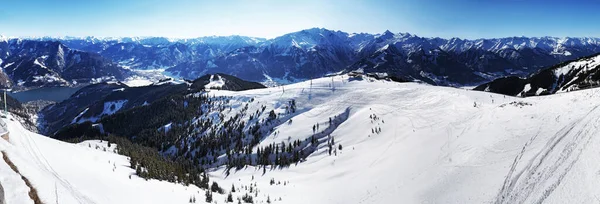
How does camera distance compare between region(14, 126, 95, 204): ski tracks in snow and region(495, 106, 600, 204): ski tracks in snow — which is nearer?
region(14, 126, 95, 204): ski tracks in snow

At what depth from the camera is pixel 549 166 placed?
2659 cm

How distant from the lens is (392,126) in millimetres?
95875

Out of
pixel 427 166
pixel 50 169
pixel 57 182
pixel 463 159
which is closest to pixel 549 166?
pixel 463 159

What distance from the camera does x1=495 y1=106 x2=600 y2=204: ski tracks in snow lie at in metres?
24.3

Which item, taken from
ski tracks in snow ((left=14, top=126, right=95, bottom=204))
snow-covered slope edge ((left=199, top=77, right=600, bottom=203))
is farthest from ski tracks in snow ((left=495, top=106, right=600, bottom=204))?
ski tracks in snow ((left=14, top=126, right=95, bottom=204))

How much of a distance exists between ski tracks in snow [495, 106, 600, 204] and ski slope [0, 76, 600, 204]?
0.11 meters

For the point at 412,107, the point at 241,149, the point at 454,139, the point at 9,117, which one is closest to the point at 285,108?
the point at 241,149

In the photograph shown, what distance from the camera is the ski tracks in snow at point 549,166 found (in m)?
24.3

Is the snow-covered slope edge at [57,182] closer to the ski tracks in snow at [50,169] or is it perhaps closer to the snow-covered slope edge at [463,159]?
the ski tracks in snow at [50,169]

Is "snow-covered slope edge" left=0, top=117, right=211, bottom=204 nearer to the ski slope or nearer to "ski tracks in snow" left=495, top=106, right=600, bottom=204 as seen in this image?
the ski slope

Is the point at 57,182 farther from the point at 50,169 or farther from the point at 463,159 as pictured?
the point at 463,159

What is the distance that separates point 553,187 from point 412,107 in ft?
296

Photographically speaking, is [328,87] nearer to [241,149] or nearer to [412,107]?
[241,149]

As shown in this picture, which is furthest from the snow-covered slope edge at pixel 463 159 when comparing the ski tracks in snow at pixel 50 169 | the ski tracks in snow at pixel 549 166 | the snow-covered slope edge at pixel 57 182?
the ski tracks in snow at pixel 50 169
